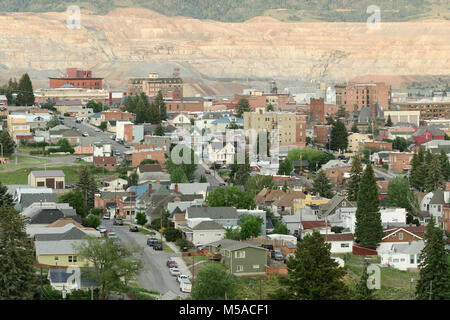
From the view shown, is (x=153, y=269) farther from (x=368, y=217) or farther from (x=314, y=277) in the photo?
(x=368, y=217)

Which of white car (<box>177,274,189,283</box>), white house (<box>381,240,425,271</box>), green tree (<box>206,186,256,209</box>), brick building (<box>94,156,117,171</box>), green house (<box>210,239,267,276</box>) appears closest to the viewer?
white car (<box>177,274,189,283</box>)

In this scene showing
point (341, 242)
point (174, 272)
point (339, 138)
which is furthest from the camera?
point (339, 138)

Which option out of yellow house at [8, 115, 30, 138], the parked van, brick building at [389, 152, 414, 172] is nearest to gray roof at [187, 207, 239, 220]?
the parked van

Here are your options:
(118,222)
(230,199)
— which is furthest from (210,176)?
(118,222)

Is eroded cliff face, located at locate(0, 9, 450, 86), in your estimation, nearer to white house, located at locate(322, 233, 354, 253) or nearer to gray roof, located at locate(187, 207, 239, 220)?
gray roof, located at locate(187, 207, 239, 220)

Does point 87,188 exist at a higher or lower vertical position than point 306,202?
higher
